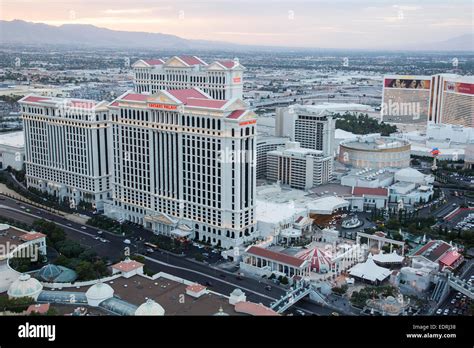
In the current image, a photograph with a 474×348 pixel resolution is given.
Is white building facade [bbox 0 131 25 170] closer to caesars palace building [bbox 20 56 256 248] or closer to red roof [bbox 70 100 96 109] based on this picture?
caesars palace building [bbox 20 56 256 248]

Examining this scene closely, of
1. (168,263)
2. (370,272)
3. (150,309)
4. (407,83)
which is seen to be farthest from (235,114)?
(407,83)

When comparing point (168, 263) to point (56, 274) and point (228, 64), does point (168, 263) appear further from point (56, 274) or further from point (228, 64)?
point (228, 64)

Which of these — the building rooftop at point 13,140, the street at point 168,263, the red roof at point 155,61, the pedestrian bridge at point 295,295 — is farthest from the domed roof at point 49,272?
the building rooftop at point 13,140

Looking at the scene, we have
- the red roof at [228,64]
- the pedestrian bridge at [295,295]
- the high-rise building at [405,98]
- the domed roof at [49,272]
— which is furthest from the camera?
the high-rise building at [405,98]

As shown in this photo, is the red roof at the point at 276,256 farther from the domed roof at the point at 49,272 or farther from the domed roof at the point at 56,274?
the domed roof at the point at 49,272
